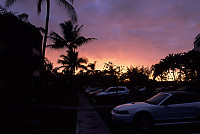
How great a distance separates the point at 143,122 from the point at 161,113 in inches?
29.5

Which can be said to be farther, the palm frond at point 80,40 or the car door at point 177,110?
the palm frond at point 80,40

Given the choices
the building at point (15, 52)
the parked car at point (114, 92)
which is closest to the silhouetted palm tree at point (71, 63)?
the building at point (15, 52)

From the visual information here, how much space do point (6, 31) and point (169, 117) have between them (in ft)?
56.2

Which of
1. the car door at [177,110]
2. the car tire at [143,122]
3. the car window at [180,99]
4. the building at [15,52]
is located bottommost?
the car tire at [143,122]

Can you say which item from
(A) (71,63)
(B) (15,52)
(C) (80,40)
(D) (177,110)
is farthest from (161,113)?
(A) (71,63)

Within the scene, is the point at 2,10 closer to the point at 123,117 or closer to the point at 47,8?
the point at 47,8

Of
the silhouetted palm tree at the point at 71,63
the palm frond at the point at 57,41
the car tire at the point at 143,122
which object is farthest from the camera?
the silhouetted palm tree at the point at 71,63

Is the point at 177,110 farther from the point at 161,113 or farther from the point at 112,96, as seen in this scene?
the point at 112,96

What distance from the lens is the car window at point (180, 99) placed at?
6.64m

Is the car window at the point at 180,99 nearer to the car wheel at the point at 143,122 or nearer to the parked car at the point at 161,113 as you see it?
the parked car at the point at 161,113

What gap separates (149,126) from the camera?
6.38m

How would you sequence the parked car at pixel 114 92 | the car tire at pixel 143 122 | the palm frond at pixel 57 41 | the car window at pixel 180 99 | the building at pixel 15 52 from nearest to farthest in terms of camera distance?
the car tire at pixel 143 122
the car window at pixel 180 99
the building at pixel 15 52
the parked car at pixel 114 92
the palm frond at pixel 57 41

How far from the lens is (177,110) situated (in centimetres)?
649

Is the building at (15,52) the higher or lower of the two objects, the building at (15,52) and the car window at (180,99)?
the higher
